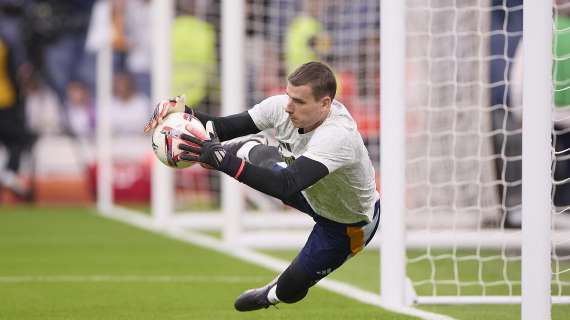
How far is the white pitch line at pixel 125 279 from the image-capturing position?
8906mm

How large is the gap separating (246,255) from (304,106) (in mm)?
5407

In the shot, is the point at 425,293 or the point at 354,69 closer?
the point at 425,293

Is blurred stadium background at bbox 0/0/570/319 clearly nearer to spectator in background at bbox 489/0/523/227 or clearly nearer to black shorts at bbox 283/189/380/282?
spectator in background at bbox 489/0/523/227

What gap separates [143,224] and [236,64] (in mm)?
4195

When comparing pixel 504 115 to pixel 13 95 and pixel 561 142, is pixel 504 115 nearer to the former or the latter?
pixel 561 142

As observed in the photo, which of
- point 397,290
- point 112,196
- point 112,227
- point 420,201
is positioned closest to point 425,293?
point 397,290

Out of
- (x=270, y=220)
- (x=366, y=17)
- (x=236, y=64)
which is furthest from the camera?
(x=270, y=220)

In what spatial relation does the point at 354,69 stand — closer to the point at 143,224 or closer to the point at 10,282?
the point at 143,224

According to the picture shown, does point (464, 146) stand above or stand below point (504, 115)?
below

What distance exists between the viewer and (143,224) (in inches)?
596

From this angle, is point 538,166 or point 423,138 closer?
point 538,166

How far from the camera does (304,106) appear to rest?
5.79 metres

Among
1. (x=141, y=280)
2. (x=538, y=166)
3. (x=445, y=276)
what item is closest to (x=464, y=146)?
(x=445, y=276)

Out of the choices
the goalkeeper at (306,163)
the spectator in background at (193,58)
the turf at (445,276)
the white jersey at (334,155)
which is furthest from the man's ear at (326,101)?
the spectator in background at (193,58)
